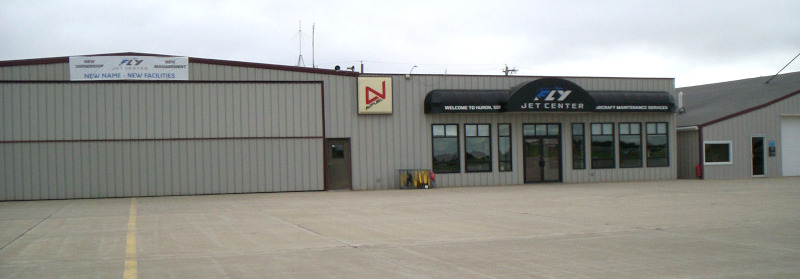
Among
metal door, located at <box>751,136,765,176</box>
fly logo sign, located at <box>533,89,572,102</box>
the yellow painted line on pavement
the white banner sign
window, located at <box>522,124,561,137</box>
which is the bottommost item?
the yellow painted line on pavement

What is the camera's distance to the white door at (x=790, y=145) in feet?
98.4

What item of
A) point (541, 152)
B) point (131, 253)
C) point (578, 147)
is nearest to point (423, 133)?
point (541, 152)

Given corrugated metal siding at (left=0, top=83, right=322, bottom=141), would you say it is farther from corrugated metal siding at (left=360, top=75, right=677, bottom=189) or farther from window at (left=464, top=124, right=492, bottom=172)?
window at (left=464, top=124, right=492, bottom=172)

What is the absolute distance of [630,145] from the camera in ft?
93.0

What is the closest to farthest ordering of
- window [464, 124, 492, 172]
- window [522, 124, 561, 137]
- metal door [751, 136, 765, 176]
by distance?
window [464, 124, 492, 172]
window [522, 124, 561, 137]
metal door [751, 136, 765, 176]

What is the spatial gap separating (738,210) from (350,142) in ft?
45.2

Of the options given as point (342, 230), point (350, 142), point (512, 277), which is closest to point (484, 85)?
point (350, 142)

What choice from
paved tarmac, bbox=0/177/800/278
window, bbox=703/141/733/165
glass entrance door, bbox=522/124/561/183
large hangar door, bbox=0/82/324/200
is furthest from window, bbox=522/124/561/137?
large hangar door, bbox=0/82/324/200

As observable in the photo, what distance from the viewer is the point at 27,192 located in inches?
885

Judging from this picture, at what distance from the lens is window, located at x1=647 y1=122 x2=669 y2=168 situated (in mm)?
28578

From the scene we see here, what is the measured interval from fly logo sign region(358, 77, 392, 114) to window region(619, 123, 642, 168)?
1018 centimetres

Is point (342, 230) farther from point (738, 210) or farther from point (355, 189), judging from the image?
point (355, 189)

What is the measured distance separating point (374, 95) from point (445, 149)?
11.5 feet

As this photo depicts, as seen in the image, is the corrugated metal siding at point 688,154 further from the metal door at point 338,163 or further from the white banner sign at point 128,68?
the white banner sign at point 128,68
